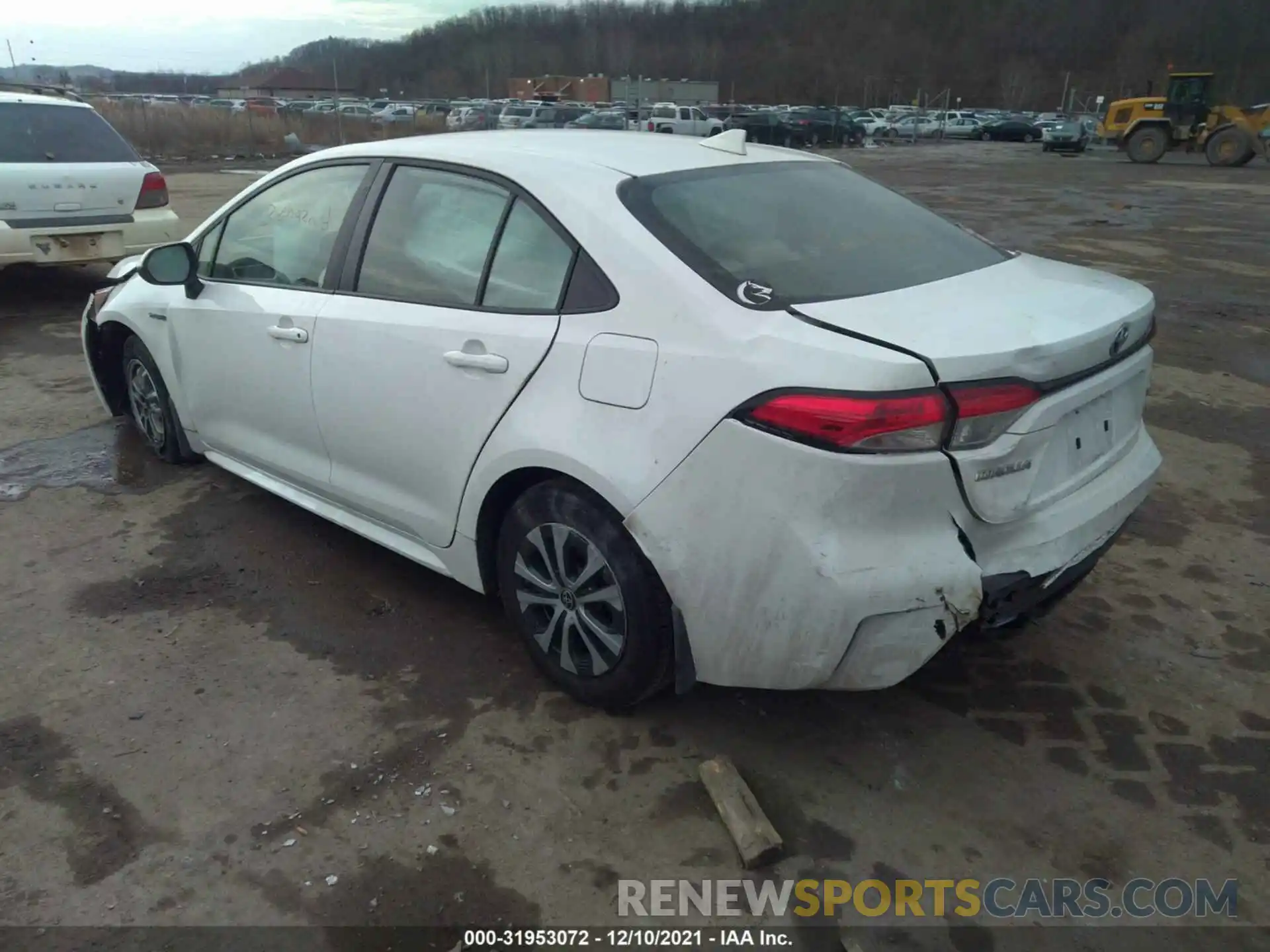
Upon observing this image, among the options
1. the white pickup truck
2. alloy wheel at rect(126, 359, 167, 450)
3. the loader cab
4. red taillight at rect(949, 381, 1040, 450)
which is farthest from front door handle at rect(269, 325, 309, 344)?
the loader cab

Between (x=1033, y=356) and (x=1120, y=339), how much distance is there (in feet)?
1.65

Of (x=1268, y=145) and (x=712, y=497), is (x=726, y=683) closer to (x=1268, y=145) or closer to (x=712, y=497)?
(x=712, y=497)

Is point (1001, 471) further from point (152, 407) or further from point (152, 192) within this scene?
point (152, 192)

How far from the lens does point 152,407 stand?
4.63 meters

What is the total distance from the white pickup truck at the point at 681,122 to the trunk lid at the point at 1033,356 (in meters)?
30.5

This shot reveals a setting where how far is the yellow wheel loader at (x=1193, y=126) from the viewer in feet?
91.6

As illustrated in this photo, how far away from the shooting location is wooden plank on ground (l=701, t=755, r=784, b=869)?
2.31 metres

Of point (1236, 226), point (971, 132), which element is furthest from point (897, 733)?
point (971, 132)

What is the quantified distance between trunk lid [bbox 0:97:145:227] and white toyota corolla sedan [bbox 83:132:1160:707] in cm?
465

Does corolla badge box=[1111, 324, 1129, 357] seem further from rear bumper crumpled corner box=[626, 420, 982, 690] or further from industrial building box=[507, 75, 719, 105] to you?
industrial building box=[507, 75, 719, 105]

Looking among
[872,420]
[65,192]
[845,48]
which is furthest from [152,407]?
[845,48]

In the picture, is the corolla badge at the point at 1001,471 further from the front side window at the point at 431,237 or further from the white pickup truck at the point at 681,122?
the white pickup truck at the point at 681,122

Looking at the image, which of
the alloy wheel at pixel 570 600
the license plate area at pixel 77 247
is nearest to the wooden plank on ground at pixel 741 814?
the alloy wheel at pixel 570 600

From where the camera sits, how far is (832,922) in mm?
2184
